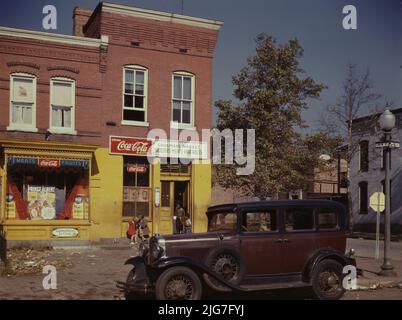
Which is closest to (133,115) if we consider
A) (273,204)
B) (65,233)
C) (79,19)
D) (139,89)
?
(139,89)

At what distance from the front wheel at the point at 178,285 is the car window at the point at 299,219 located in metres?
2.42

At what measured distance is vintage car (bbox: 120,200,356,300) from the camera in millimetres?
9805

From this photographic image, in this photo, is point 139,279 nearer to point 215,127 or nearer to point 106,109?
point 106,109

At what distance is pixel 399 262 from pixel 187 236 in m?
10.5

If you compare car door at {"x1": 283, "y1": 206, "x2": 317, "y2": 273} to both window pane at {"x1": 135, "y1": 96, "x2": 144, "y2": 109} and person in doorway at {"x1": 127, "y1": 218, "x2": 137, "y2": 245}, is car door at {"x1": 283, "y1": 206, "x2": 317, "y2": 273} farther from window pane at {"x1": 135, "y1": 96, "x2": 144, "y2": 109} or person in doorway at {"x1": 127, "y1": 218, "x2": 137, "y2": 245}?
window pane at {"x1": 135, "y1": 96, "x2": 144, "y2": 109}

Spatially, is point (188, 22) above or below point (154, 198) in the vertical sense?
above

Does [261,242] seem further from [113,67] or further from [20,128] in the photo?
[113,67]

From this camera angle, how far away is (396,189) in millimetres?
32969

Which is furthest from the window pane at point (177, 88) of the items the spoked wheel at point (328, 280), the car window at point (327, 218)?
the spoked wheel at point (328, 280)

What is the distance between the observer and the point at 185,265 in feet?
32.2

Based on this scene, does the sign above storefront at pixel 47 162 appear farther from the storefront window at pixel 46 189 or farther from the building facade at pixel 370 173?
the building facade at pixel 370 173

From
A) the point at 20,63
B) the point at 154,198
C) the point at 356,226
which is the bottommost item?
the point at 356,226
